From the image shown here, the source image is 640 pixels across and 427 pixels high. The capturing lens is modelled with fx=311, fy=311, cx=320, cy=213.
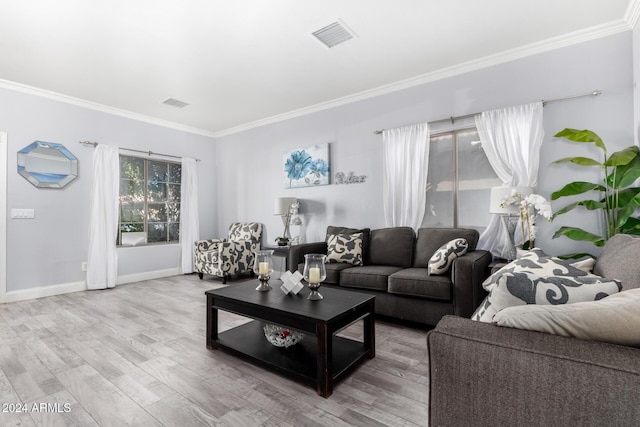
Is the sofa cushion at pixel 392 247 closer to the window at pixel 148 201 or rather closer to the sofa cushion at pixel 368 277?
the sofa cushion at pixel 368 277

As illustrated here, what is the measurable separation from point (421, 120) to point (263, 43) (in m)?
1.97

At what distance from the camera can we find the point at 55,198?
409 cm

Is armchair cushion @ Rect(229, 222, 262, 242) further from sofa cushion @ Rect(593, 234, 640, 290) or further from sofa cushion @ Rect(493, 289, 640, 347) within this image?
sofa cushion @ Rect(493, 289, 640, 347)

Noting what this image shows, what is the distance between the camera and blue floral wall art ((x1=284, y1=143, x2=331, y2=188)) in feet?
14.7

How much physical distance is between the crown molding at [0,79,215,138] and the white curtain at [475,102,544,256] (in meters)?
4.69

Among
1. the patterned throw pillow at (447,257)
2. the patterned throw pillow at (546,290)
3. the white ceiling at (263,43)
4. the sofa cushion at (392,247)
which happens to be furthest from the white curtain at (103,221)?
the patterned throw pillow at (546,290)

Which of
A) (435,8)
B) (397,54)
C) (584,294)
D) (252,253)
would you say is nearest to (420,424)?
(584,294)

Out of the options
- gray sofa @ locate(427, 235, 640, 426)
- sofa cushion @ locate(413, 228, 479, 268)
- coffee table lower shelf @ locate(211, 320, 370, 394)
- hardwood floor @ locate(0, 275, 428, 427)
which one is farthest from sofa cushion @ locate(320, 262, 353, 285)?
gray sofa @ locate(427, 235, 640, 426)

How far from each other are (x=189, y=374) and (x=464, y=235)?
2.70 meters

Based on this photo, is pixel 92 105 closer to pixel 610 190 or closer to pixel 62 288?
pixel 62 288

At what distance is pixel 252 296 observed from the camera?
222 cm

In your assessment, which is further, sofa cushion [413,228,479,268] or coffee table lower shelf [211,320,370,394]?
sofa cushion [413,228,479,268]

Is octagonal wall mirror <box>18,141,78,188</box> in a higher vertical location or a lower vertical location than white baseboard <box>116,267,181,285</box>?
higher

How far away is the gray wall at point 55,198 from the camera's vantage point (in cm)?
378
